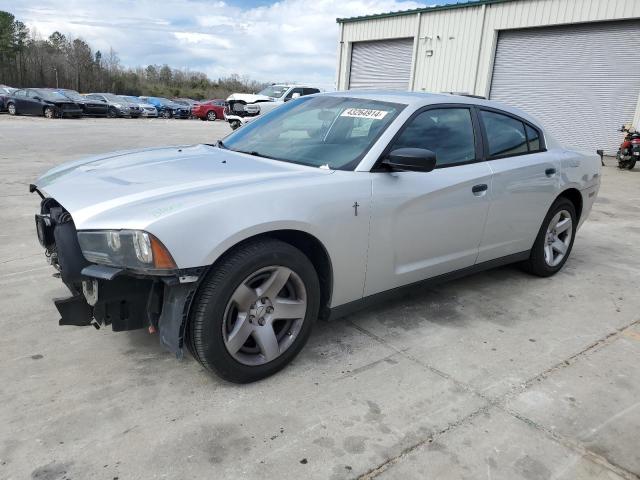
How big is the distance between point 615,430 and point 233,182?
7.65ft

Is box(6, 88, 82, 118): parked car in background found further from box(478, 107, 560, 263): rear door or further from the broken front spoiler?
the broken front spoiler

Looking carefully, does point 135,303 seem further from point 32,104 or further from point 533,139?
point 32,104

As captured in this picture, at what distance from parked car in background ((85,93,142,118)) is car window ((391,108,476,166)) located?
98.2 feet

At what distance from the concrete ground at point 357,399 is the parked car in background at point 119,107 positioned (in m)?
29.0

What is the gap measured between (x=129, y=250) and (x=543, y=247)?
3.65m

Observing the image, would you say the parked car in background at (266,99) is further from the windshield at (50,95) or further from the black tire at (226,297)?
the black tire at (226,297)

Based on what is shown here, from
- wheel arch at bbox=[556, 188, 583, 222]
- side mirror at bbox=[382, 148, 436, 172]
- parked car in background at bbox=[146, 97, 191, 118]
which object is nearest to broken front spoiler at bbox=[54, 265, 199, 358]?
side mirror at bbox=[382, 148, 436, 172]

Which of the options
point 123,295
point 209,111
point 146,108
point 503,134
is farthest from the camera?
point 209,111

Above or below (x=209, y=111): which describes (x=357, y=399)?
below

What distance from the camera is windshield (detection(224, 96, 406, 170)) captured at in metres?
3.32

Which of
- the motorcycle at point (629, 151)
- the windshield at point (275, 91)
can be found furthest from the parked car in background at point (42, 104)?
the motorcycle at point (629, 151)

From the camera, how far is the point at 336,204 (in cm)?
296

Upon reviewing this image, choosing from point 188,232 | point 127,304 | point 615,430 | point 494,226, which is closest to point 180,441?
point 127,304

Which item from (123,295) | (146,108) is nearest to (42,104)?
(146,108)
